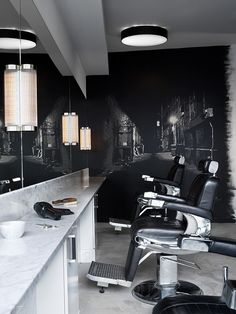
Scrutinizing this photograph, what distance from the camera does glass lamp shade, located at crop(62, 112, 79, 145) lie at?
432 cm

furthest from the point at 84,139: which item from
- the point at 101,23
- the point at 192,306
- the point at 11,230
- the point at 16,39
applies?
the point at 192,306

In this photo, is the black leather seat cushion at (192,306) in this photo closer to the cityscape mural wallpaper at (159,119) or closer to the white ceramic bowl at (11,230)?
the white ceramic bowl at (11,230)

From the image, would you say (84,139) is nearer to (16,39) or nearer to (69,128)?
(69,128)

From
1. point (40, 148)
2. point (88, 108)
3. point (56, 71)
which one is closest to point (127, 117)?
point (88, 108)

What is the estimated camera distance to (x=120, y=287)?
122 inches

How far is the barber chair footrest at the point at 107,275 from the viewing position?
112 inches

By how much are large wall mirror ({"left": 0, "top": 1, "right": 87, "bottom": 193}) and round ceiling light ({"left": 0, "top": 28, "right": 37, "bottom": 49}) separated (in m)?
0.04

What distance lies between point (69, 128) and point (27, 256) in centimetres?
325

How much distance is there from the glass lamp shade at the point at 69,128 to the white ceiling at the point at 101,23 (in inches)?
21.2

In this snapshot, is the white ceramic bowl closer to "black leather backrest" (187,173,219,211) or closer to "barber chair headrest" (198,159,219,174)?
"black leather backrest" (187,173,219,211)

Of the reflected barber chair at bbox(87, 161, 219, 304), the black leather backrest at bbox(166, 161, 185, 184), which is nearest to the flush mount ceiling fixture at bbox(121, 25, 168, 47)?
the black leather backrest at bbox(166, 161, 185, 184)

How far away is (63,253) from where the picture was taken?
1.75m

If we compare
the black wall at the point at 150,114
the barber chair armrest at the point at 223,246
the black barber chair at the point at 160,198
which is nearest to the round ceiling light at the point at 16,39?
the black barber chair at the point at 160,198

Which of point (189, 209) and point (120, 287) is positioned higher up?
point (189, 209)
